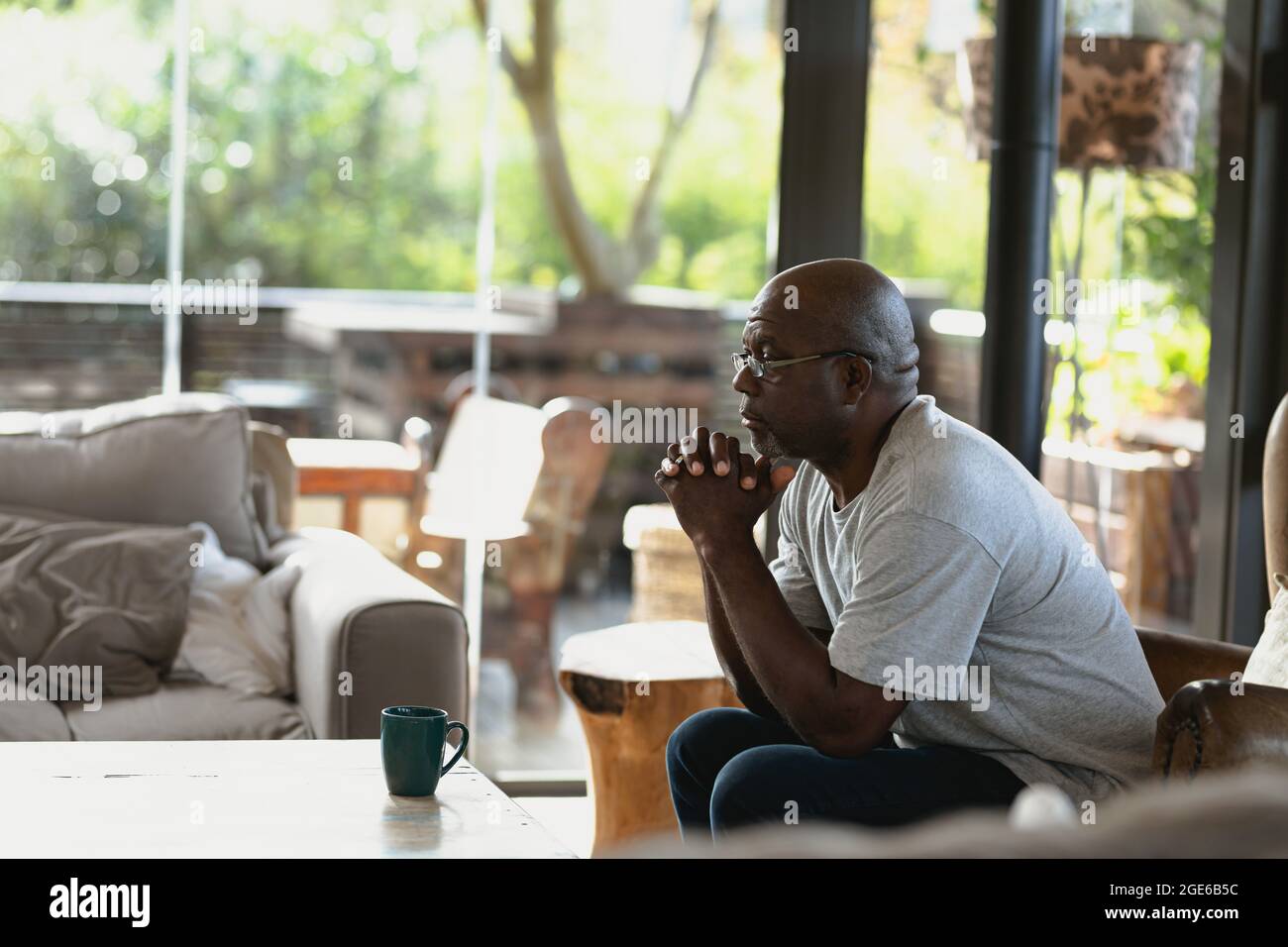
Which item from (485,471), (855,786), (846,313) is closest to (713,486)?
(846,313)

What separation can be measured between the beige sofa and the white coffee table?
0.51 m

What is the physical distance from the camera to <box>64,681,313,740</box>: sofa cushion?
8.34 ft

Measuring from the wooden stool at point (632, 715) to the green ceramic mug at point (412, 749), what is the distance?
2.89 ft

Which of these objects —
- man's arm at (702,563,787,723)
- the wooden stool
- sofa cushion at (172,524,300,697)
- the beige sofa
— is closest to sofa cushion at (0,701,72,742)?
the beige sofa

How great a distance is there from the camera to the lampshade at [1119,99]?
3.18 m

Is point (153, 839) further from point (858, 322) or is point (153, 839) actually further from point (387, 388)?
point (387, 388)

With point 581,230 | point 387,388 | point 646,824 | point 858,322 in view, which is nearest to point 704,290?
point 581,230

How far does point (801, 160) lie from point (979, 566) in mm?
1830

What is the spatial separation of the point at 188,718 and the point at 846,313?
136 cm

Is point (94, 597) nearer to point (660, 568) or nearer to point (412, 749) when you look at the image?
point (412, 749)

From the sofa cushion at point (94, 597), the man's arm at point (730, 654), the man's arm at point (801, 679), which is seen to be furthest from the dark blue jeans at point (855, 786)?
the sofa cushion at point (94, 597)

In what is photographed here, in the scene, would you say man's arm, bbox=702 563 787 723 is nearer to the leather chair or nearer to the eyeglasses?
the eyeglasses

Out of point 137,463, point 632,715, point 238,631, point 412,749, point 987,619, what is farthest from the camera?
point 137,463

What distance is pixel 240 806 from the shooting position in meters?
1.67
